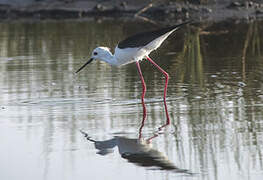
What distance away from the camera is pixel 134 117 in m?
7.27

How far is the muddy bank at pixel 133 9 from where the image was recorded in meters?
18.2

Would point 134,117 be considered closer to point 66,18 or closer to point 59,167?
point 59,167

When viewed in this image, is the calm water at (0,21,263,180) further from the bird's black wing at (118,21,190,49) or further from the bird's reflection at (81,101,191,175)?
the bird's black wing at (118,21,190,49)

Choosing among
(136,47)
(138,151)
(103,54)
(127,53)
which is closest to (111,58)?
(103,54)

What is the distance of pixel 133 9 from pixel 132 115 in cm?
1240

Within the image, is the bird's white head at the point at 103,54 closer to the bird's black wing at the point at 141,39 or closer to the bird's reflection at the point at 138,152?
the bird's black wing at the point at 141,39

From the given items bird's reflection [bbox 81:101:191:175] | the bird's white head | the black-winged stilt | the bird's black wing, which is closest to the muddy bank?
the bird's white head

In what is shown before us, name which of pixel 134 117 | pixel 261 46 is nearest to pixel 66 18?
pixel 261 46

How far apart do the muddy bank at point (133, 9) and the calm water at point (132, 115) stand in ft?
16.1

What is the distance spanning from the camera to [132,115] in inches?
290

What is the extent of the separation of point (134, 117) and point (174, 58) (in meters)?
4.37

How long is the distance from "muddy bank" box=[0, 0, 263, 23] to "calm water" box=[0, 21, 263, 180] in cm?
492

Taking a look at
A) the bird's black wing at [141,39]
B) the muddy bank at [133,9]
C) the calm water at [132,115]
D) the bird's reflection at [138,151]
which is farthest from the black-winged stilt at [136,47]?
the muddy bank at [133,9]

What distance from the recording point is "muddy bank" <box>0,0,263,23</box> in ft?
59.7
